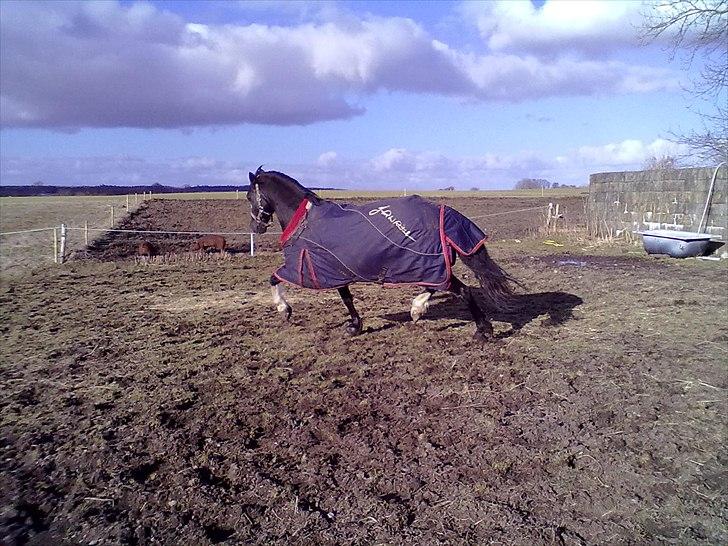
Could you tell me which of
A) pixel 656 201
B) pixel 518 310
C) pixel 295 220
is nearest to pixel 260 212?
pixel 295 220

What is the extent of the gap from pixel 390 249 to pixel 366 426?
2184mm

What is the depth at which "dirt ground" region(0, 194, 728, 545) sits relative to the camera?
9.82ft

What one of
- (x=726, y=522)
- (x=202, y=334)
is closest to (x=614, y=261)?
(x=202, y=334)

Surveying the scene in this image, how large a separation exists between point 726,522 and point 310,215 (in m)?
4.67

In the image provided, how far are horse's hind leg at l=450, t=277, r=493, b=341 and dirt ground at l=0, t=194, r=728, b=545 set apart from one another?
23cm

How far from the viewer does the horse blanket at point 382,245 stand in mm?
5789

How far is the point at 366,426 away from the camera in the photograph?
416 cm

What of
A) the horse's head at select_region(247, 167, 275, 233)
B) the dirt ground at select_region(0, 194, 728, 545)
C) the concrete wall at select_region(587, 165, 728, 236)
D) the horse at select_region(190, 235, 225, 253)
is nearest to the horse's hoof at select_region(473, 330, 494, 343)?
the dirt ground at select_region(0, 194, 728, 545)

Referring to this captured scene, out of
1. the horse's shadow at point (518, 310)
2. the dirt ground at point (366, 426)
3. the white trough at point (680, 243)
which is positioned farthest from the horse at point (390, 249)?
the white trough at point (680, 243)

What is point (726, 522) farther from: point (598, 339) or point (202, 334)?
point (202, 334)

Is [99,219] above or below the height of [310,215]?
below

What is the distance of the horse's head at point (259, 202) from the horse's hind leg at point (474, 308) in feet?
7.88

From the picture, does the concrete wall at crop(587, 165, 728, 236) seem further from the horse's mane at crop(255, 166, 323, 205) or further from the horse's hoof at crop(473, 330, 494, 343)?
the horse's mane at crop(255, 166, 323, 205)

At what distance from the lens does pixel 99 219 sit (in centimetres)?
2906
